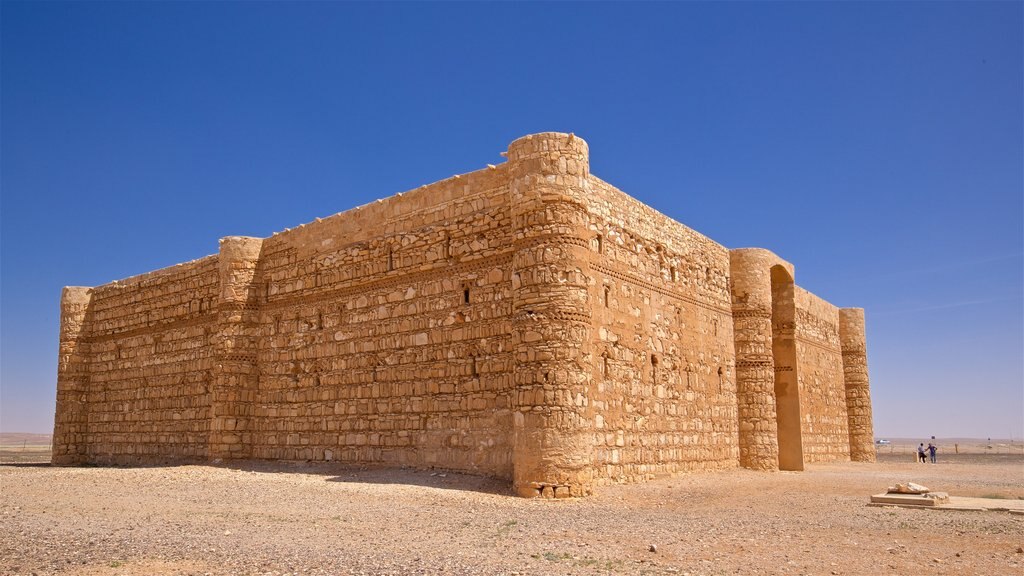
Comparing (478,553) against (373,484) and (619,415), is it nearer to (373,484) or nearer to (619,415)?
(373,484)

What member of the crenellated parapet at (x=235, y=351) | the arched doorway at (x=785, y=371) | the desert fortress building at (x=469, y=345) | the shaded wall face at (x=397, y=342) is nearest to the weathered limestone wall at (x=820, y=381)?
the arched doorway at (x=785, y=371)

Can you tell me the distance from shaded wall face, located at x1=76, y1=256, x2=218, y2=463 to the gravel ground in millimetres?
4771

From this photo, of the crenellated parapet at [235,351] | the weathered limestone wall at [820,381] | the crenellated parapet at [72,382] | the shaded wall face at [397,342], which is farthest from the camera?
the weathered limestone wall at [820,381]

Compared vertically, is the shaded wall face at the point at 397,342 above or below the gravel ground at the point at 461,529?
above

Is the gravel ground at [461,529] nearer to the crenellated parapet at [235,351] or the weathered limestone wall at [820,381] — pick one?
the crenellated parapet at [235,351]

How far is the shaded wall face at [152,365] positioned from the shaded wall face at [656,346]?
30.8ft

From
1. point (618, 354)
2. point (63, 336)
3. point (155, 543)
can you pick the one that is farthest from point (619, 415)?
point (63, 336)

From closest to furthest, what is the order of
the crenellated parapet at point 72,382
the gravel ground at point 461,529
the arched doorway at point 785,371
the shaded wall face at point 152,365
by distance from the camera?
the gravel ground at point 461,529 → the shaded wall face at point 152,365 → the arched doorway at point 785,371 → the crenellated parapet at point 72,382

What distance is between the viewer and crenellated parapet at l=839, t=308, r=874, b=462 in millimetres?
26453

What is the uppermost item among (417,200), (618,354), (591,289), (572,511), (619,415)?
(417,200)

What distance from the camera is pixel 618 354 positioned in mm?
13547

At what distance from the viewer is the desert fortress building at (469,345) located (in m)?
11.8

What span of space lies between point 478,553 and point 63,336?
62.6ft

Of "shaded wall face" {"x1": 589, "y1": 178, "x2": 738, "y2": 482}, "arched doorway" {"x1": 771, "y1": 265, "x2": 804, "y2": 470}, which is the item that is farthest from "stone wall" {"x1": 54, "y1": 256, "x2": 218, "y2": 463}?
"arched doorway" {"x1": 771, "y1": 265, "x2": 804, "y2": 470}
